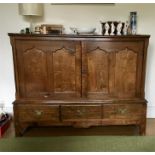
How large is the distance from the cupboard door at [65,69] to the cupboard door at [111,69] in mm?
83

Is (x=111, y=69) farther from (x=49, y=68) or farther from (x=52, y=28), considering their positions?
(x=52, y=28)

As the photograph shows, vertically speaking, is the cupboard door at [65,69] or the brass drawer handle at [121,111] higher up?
the cupboard door at [65,69]

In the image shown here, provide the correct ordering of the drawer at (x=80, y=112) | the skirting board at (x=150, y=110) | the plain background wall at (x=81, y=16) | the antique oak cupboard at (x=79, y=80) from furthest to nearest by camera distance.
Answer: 1. the skirting board at (x=150, y=110)
2. the plain background wall at (x=81, y=16)
3. the drawer at (x=80, y=112)
4. the antique oak cupboard at (x=79, y=80)

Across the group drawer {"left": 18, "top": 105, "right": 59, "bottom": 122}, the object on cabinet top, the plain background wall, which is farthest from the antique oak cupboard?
the plain background wall

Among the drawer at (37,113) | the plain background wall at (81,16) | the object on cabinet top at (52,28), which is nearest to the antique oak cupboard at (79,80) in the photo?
the drawer at (37,113)

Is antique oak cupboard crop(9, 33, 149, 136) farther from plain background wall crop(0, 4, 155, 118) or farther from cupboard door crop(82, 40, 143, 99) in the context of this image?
plain background wall crop(0, 4, 155, 118)

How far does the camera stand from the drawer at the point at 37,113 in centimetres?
241

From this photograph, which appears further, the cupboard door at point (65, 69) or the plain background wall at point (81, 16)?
the plain background wall at point (81, 16)

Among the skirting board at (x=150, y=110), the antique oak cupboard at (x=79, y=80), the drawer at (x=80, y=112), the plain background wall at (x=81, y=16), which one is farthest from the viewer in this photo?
the skirting board at (x=150, y=110)

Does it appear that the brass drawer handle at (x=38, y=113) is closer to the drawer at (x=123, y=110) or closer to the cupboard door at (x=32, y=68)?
the cupboard door at (x=32, y=68)

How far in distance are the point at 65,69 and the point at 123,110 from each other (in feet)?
2.85

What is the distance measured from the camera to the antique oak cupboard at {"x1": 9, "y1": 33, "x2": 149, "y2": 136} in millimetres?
2294

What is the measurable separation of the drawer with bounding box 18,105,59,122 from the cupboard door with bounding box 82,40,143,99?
1.42ft

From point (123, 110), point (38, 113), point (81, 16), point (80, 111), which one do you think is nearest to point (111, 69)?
point (123, 110)
